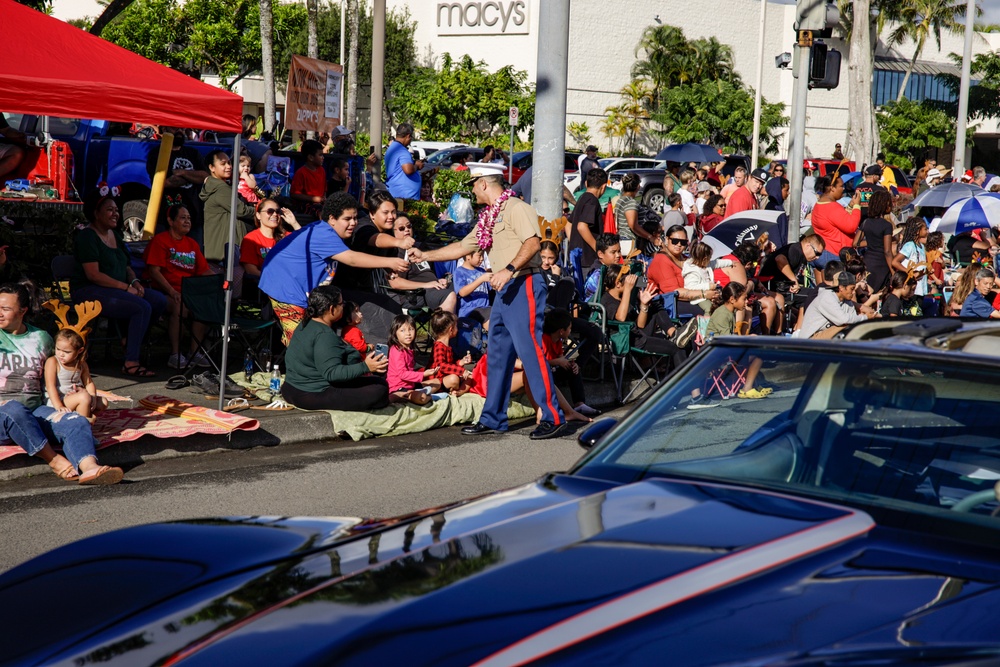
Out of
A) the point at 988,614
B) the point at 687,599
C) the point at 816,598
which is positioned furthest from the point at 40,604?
the point at 988,614

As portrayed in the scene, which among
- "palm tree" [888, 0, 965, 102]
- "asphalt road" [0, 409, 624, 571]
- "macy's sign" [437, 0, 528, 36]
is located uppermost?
"palm tree" [888, 0, 965, 102]

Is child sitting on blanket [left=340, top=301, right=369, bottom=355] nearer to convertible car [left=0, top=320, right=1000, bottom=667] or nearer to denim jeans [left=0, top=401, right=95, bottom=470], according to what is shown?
denim jeans [left=0, top=401, right=95, bottom=470]

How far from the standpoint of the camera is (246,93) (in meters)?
58.3

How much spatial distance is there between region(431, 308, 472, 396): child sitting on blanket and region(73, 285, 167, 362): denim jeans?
2.46m

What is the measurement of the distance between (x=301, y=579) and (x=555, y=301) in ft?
25.8

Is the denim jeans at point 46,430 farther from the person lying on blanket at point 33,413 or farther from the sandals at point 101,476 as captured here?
the sandals at point 101,476

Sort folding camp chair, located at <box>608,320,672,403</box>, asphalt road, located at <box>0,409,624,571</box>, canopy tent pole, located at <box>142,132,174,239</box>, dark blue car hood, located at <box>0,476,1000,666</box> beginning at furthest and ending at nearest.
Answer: canopy tent pole, located at <box>142,132,174,239</box> < folding camp chair, located at <box>608,320,672,403</box> < asphalt road, located at <box>0,409,624,571</box> < dark blue car hood, located at <box>0,476,1000,666</box>

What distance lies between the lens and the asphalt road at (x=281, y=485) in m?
6.23

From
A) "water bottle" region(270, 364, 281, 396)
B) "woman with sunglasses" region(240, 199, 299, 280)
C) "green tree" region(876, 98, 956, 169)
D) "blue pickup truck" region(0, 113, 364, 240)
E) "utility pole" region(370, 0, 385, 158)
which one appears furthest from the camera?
"green tree" region(876, 98, 956, 169)

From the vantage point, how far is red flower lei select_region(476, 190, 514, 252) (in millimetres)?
8766

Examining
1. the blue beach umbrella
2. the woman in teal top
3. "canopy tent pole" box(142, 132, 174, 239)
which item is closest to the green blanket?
the woman in teal top

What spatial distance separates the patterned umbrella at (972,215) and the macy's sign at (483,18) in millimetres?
35058

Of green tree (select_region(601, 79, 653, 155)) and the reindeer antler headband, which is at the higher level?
green tree (select_region(601, 79, 653, 155))

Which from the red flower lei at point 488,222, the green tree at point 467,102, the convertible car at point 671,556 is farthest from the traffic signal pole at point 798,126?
the green tree at point 467,102
